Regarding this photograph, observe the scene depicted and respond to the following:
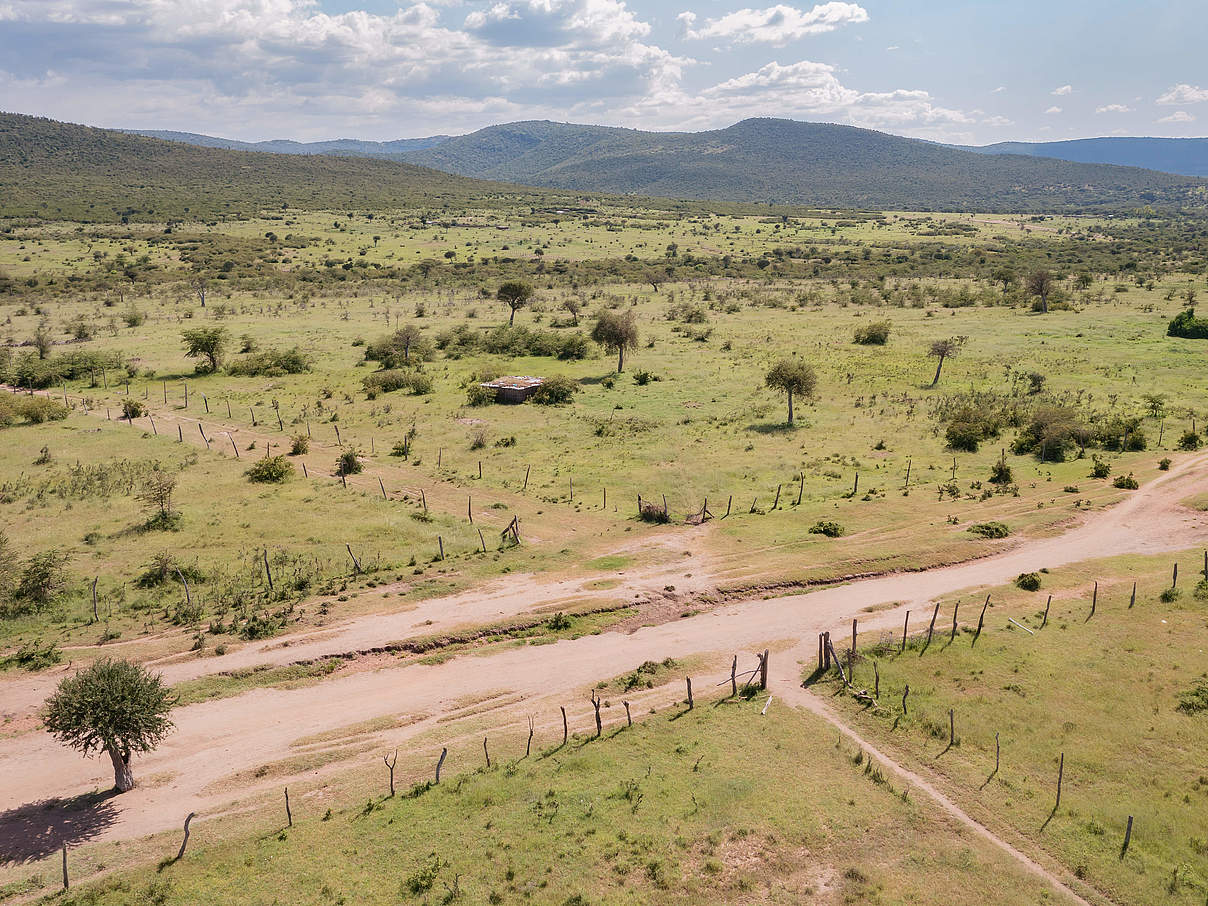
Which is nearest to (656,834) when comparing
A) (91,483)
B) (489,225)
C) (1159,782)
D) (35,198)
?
(1159,782)

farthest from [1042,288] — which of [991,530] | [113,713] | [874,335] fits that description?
[113,713]

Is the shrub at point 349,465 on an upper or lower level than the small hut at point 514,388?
lower

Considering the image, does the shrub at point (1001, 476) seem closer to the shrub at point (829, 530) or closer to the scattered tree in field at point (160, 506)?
the shrub at point (829, 530)

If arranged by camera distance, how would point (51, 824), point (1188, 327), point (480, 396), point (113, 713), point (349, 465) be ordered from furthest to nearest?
1. point (1188, 327)
2. point (480, 396)
3. point (349, 465)
4. point (113, 713)
5. point (51, 824)

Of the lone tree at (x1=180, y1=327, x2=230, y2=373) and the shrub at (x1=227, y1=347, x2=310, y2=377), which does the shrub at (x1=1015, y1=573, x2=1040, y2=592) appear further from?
the lone tree at (x1=180, y1=327, x2=230, y2=373)

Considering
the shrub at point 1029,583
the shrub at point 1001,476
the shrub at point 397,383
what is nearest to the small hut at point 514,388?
the shrub at point 397,383

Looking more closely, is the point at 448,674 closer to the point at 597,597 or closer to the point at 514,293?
the point at 597,597
